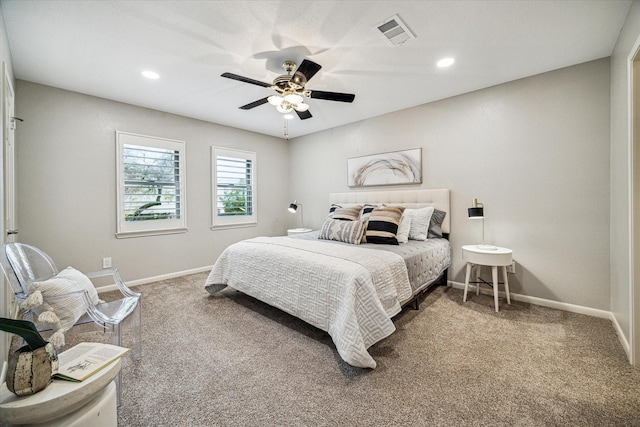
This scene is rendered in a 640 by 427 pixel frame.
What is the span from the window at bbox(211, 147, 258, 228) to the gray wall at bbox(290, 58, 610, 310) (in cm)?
295

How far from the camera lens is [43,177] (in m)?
2.97

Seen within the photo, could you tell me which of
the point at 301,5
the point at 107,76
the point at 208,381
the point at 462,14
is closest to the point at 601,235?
the point at 462,14

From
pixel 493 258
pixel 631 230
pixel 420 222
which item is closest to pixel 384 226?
pixel 420 222

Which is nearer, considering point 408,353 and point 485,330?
point 408,353

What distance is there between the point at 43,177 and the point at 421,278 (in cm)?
435

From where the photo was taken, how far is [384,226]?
3086mm

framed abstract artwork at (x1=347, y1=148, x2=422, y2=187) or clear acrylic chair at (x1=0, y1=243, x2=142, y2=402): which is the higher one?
framed abstract artwork at (x1=347, y1=148, x2=422, y2=187)

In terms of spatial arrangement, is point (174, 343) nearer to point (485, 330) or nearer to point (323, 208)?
point (485, 330)


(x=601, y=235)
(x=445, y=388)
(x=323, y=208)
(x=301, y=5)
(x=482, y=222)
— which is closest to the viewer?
(x=445, y=388)

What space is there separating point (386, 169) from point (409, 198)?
0.61 metres

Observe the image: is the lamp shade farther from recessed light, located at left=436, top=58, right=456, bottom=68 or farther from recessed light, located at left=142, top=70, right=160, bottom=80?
recessed light, located at left=142, top=70, right=160, bottom=80

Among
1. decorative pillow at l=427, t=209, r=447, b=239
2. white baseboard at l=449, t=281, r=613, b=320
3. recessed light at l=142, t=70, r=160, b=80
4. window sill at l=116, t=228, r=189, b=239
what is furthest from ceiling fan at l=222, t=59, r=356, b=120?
white baseboard at l=449, t=281, r=613, b=320

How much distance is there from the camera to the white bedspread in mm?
1830

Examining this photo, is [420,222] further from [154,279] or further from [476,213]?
[154,279]
